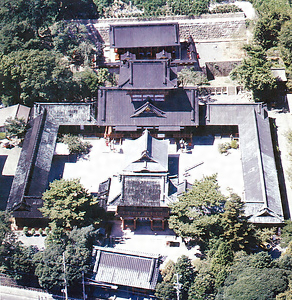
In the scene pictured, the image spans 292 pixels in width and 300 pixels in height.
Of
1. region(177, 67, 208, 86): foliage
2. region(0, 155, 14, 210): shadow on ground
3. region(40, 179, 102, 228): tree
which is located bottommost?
region(40, 179, 102, 228): tree

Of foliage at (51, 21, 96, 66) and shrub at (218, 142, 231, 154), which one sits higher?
foliage at (51, 21, 96, 66)

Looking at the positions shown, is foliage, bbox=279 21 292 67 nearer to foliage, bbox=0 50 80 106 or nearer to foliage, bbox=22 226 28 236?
foliage, bbox=0 50 80 106

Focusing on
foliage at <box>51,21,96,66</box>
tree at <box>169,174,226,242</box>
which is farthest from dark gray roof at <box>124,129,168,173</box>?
foliage at <box>51,21,96,66</box>

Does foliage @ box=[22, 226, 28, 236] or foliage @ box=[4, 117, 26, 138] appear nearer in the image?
foliage @ box=[22, 226, 28, 236]

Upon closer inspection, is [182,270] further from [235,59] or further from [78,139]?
[235,59]

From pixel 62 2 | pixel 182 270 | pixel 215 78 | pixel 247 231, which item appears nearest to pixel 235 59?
pixel 215 78

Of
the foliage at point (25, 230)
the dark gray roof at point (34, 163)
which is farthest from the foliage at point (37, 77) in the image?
the foliage at point (25, 230)

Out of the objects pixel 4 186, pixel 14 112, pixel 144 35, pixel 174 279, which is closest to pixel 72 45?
pixel 144 35
